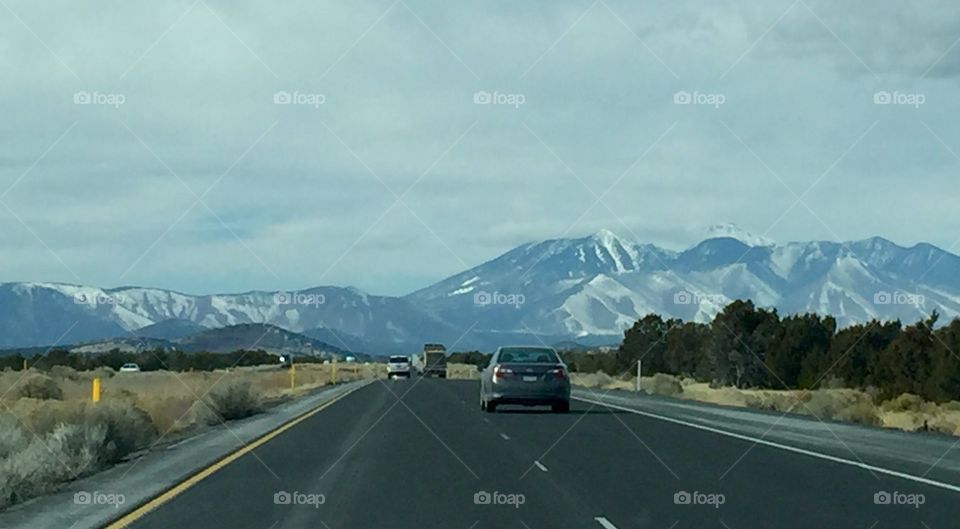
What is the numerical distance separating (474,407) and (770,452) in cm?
1861

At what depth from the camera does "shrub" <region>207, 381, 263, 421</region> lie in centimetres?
3784

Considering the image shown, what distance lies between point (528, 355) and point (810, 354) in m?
39.8

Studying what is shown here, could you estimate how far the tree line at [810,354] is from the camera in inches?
2375

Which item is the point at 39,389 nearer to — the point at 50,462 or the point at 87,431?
the point at 87,431

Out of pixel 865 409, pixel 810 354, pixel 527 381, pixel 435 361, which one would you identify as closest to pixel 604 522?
pixel 527 381

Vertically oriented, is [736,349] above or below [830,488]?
above

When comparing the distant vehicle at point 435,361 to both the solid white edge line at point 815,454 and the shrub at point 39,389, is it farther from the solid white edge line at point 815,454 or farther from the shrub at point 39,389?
the solid white edge line at point 815,454

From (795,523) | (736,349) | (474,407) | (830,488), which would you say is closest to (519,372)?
(474,407)

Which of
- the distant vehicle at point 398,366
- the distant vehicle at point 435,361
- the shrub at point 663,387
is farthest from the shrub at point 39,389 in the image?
the distant vehicle at point 435,361

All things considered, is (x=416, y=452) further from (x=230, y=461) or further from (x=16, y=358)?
(x=16, y=358)

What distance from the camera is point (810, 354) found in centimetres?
7512

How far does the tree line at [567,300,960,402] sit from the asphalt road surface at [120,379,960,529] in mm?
32894

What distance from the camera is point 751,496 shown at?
1794 cm

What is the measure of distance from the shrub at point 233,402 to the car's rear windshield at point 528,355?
715 cm
